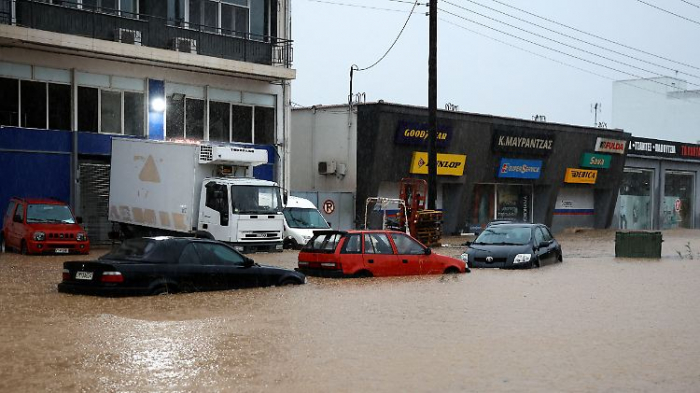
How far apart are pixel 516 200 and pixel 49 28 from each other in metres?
28.4

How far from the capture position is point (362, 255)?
20469mm

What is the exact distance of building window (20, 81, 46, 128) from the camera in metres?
29.7

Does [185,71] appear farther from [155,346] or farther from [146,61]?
[155,346]

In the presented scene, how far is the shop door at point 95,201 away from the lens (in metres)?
31.7

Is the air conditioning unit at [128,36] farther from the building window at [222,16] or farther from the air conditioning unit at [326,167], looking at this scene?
the air conditioning unit at [326,167]

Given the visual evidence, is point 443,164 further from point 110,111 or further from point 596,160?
point 110,111

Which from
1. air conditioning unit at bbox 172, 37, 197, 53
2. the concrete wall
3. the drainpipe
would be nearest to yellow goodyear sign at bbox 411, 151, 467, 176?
air conditioning unit at bbox 172, 37, 197, 53

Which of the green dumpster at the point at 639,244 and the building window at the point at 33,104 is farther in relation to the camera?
the green dumpster at the point at 639,244

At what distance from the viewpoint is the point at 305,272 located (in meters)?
20.8

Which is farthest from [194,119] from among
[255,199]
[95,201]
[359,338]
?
[359,338]

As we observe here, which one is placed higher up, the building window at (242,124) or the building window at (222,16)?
the building window at (222,16)

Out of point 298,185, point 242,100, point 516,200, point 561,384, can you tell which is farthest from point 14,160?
point 516,200

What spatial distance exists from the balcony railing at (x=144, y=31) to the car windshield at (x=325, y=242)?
13.5 m

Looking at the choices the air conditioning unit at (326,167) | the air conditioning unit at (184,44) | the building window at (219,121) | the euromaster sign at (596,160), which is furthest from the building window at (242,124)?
the euromaster sign at (596,160)
